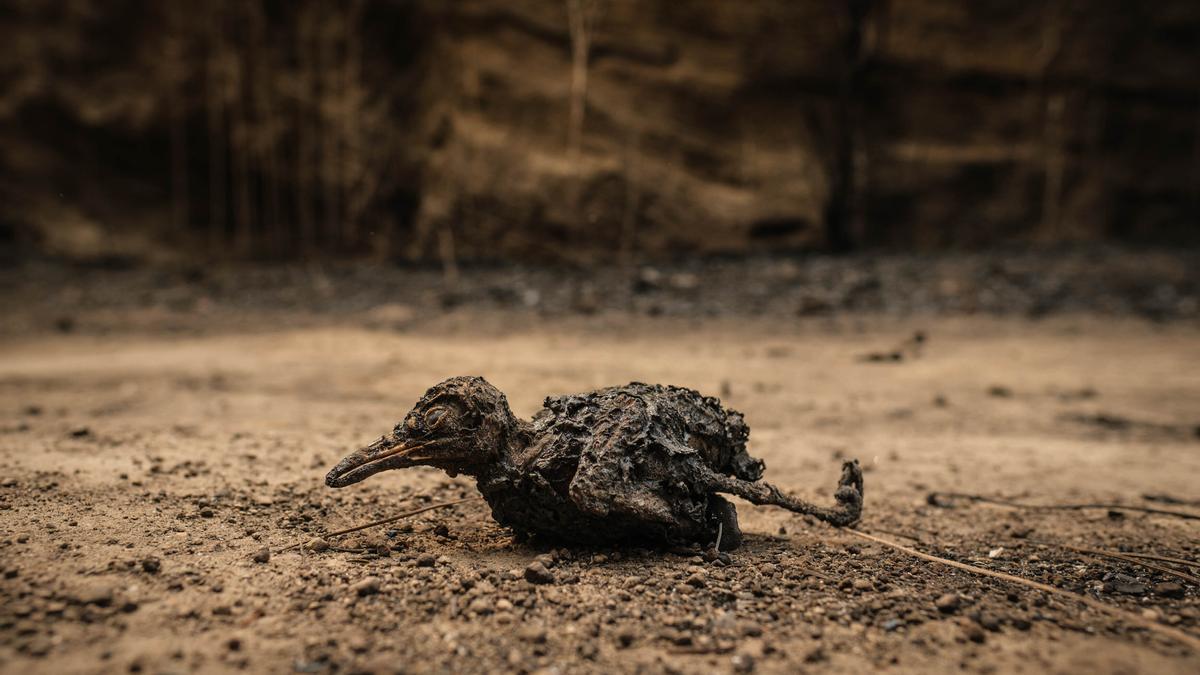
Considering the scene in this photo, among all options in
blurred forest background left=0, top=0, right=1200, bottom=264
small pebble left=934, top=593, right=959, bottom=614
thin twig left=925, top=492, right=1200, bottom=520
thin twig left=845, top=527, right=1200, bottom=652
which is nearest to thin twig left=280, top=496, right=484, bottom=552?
thin twig left=845, top=527, right=1200, bottom=652

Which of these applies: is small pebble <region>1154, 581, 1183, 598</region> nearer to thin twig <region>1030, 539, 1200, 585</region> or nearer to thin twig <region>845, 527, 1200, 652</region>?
thin twig <region>1030, 539, 1200, 585</region>

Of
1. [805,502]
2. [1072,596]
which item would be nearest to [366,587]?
[805,502]

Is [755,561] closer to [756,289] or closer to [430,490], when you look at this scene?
[430,490]

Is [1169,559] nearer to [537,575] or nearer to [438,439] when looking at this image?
[537,575]

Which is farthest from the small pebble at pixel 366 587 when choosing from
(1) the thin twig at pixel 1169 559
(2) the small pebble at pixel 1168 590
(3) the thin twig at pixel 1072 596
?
(1) the thin twig at pixel 1169 559

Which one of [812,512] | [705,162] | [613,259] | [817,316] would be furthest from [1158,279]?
[812,512]

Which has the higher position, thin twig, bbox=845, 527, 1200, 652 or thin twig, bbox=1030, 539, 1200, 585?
thin twig, bbox=845, 527, 1200, 652
